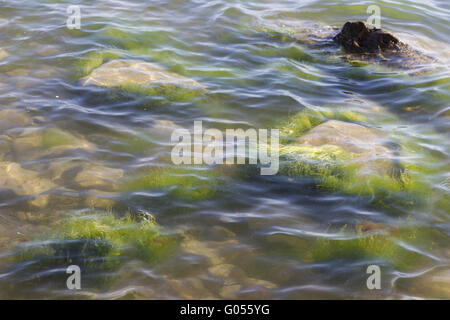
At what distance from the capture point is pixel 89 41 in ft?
29.2

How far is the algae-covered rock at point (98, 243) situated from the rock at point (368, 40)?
5.75 m

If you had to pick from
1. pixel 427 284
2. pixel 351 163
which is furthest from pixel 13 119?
pixel 427 284

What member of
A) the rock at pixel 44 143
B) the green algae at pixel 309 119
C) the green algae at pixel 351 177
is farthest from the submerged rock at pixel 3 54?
the green algae at pixel 351 177

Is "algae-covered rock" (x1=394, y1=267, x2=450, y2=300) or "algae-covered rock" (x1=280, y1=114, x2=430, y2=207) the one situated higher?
"algae-covered rock" (x1=280, y1=114, x2=430, y2=207)

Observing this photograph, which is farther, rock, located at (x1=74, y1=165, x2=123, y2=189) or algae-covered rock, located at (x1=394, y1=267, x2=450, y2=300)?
rock, located at (x1=74, y1=165, x2=123, y2=189)

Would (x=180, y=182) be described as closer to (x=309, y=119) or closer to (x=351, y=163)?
(x=351, y=163)

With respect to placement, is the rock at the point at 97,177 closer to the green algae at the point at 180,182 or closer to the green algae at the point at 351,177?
the green algae at the point at 180,182

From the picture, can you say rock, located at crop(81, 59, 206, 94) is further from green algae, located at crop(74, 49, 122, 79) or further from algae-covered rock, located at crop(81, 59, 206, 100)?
green algae, located at crop(74, 49, 122, 79)

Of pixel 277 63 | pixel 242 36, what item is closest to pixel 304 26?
pixel 242 36

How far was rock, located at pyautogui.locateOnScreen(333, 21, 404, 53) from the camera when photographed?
28.5 feet

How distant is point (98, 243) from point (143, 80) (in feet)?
12.0

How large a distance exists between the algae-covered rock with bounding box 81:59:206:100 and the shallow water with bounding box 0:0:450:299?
201 millimetres

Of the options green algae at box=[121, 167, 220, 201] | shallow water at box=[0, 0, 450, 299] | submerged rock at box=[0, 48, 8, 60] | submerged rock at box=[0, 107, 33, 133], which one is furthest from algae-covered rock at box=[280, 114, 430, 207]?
submerged rock at box=[0, 48, 8, 60]

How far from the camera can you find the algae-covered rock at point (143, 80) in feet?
24.1
